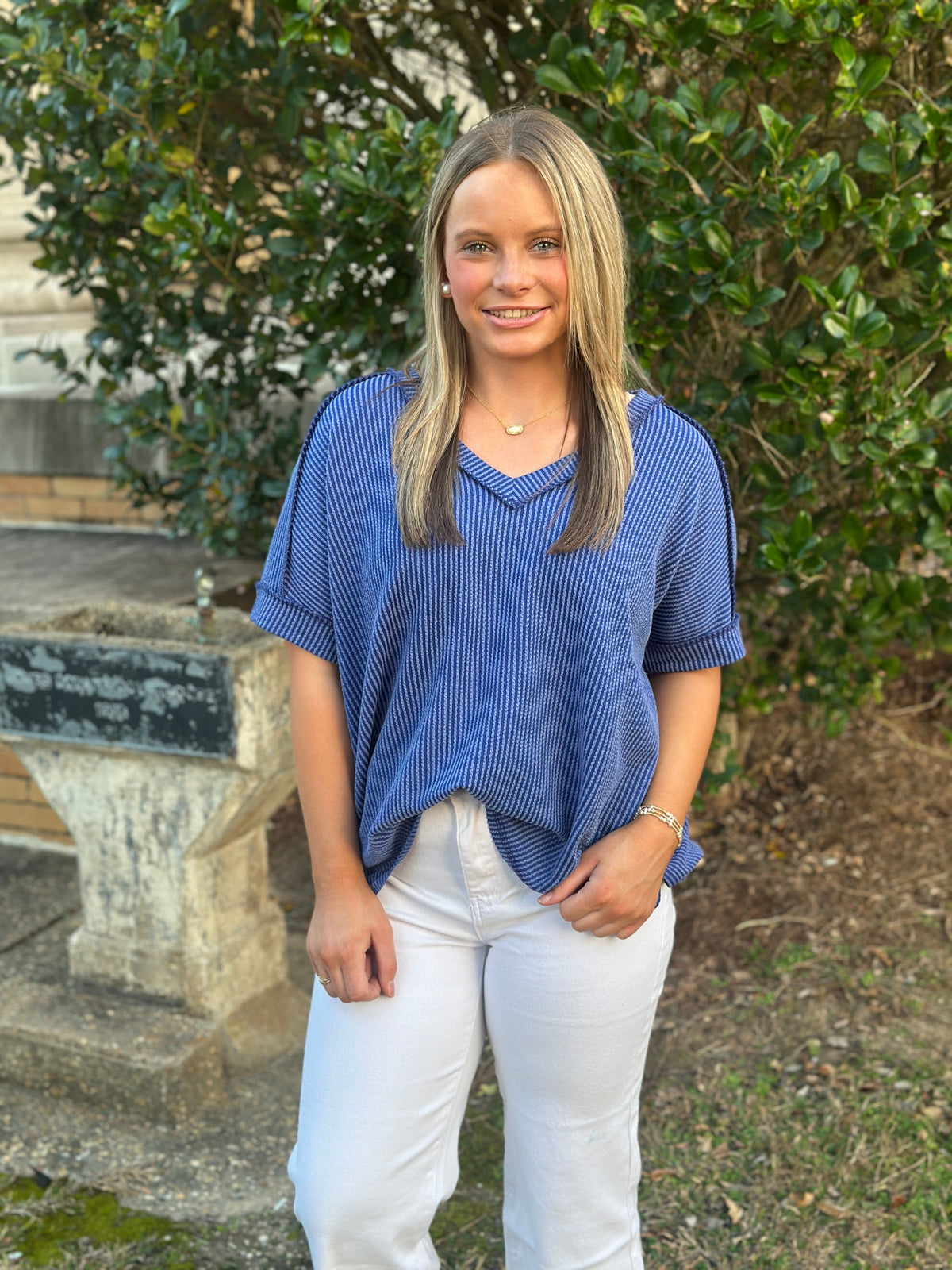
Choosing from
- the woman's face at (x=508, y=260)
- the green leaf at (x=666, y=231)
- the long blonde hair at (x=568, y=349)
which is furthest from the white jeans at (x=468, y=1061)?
the green leaf at (x=666, y=231)

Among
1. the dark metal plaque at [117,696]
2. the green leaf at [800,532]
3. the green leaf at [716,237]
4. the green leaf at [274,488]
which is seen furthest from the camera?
the green leaf at [274,488]

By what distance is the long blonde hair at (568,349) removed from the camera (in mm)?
1790

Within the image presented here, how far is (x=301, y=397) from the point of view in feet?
12.4

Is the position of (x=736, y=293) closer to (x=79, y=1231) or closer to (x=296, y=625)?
(x=296, y=625)

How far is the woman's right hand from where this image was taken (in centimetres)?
188

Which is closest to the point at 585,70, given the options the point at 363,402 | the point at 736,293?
the point at 736,293

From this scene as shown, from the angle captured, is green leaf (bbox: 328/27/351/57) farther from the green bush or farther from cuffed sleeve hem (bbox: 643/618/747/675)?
cuffed sleeve hem (bbox: 643/618/747/675)

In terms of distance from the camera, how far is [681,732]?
1.99 metres

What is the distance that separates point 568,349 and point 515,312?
0.13 meters

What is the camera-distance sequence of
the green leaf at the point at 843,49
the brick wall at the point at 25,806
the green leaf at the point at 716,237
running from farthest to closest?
the brick wall at the point at 25,806
the green leaf at the point at 716,237
the green leaf at the point at 843,49

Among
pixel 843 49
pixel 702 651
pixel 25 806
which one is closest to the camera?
pixel 702 651

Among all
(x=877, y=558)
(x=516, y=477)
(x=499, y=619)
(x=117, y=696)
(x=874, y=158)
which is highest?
(x=874, y=158)

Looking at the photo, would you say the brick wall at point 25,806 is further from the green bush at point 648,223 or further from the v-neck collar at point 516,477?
the v-neck collar at point 516,477

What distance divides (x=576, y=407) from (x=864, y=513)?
1.49 metres
